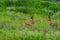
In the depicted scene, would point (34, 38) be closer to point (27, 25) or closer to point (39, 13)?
point (27, 25)

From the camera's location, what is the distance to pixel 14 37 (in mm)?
10445

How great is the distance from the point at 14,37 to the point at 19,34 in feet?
1.74

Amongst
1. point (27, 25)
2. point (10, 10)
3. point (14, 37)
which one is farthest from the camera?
point (10, 10)

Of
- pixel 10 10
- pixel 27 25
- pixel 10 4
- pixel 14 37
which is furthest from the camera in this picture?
pixel 10 4

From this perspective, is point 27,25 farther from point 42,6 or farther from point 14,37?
point 42,6

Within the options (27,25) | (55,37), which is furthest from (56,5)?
(55,37)

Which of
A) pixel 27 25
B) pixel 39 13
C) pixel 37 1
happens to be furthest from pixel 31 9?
pixel 27 25

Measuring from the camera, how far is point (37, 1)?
3875 cm

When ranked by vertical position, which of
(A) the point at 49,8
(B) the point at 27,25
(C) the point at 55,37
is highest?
(C) the point at 55,37

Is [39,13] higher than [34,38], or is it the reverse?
[34,38]

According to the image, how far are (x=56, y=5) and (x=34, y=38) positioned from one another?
27.6 m

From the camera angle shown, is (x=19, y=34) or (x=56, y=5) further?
(x=56, y=5)

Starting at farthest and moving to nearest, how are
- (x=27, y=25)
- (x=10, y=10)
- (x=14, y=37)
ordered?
(x=10, y=10), (x=27, y=25), (x=14, y=37)

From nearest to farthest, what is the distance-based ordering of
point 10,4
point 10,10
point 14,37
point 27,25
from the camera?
point 14,37 < point 27,25 < point 10,10 < point 10,4
